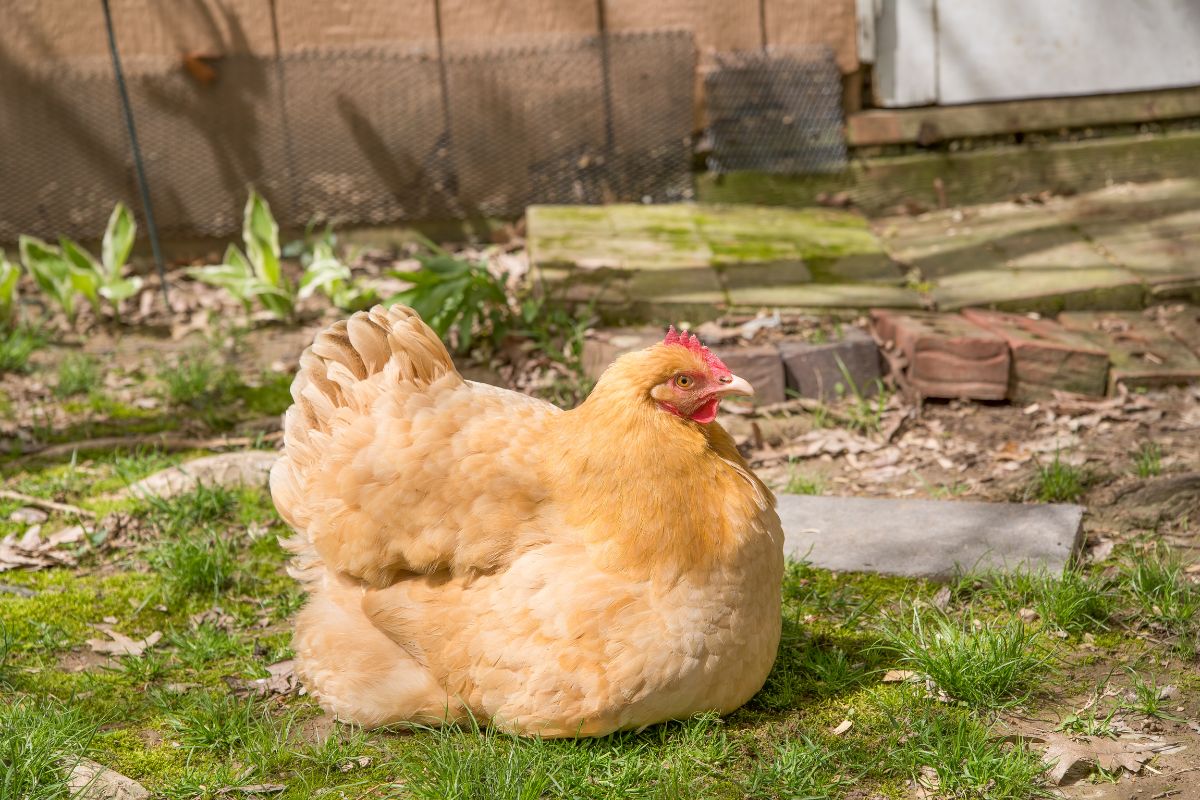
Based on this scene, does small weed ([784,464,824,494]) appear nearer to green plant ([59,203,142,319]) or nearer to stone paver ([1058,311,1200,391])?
stone paver ([1058,311,1200,391])

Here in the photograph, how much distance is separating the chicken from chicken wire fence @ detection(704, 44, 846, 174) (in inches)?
164

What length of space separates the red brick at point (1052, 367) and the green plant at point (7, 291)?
193 inches

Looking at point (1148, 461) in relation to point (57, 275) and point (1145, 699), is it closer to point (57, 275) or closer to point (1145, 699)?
point (1145, 699)

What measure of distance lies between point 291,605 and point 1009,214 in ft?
15.8

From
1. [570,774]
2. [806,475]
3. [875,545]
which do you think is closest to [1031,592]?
[875,545]

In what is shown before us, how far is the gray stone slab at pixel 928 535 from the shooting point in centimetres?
388

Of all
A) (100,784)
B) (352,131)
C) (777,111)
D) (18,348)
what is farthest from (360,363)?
(777,111)

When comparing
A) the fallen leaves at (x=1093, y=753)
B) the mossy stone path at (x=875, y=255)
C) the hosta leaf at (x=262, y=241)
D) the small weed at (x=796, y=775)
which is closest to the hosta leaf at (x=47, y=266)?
the hosta leaf at (x=262, y=241)

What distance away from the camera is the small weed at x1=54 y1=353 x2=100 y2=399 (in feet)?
18.9

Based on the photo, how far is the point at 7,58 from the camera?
6918mm

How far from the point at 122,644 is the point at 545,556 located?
62.9 inches

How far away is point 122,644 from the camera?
3.82 metres

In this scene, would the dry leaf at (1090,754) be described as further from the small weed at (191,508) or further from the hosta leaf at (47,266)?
the hosta leaf at (47,266)

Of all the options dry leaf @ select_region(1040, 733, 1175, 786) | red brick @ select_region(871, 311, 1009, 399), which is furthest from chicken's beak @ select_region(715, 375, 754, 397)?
red brick @ select_region(871, 311, 1009, 399)
